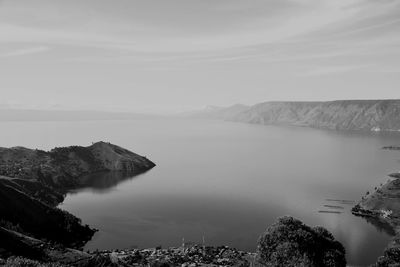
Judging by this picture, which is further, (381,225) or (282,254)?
(381,225)

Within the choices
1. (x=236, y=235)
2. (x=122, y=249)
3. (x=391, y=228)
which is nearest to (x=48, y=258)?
(x=122, y=249)

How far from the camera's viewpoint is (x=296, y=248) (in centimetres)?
10719

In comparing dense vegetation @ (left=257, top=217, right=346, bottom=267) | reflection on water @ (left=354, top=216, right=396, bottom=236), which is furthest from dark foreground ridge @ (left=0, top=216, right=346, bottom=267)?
reflection on water @ (left=354, top=216, right=396, bottom=236)

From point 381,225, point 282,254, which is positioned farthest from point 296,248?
point 381,225

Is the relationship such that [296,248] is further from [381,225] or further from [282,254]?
[381,225]

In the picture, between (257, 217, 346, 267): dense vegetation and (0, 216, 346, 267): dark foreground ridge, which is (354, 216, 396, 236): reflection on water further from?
(257, 217, 346, 267): dense vegetation

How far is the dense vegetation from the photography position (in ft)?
345

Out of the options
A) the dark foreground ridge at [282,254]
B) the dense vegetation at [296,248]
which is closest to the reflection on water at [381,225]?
the dark foreground ridge at [282,254]

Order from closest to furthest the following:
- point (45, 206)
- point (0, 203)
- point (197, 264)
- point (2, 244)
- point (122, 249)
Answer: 1. point (2, 244)
2. point (197, 264)
3. point (122, 249)
4. point (0, 203)
5. point (45, 206)

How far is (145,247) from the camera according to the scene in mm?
154000

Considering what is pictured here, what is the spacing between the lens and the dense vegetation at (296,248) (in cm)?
10525

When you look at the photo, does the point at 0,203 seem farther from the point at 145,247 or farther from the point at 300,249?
the point at 300,249

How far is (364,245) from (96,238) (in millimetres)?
109077

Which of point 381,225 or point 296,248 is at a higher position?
point 296,248
